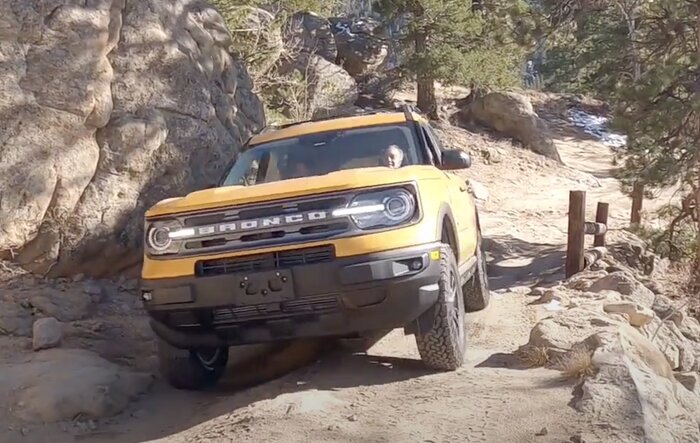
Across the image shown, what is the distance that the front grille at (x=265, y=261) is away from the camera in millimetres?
5191

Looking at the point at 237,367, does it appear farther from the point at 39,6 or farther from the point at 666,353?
the point at 39,6

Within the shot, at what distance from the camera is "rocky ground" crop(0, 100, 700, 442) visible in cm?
485

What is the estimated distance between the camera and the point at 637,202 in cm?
1421

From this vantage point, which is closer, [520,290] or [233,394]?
[233,394]

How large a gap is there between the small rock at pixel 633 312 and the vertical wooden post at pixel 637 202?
189 inches

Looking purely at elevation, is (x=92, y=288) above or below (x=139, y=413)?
below

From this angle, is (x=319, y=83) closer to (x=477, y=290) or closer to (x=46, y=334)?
(x=477, y=290)

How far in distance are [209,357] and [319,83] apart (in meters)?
16.3

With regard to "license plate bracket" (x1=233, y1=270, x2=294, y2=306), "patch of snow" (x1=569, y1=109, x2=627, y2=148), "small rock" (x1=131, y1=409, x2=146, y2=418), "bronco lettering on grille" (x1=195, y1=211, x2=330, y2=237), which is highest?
"bronco lettering on grille" (x1=195, y1=211, x2=330, y2=237)

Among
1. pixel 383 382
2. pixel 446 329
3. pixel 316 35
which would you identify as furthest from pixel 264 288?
pixel 316 35

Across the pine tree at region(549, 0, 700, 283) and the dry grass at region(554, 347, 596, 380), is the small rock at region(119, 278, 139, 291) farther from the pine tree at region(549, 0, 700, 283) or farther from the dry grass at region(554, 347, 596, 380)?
the pine tree at region(549, 0, 700, 283)

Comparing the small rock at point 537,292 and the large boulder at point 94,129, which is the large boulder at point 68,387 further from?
the small rock at point 537,292

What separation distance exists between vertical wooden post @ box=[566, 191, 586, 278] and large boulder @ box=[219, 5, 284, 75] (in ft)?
27.7

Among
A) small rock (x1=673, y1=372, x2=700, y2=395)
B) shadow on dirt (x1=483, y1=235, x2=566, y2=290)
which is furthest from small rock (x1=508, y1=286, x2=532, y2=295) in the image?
small rock (x1=673, y1=372, x2=700, y2=395)
